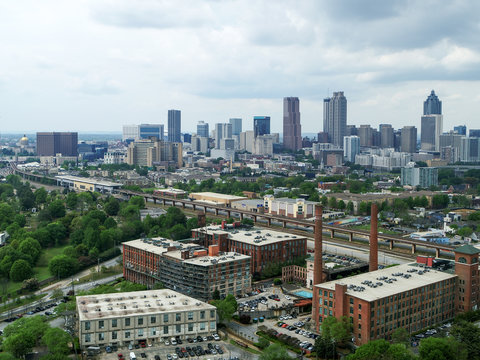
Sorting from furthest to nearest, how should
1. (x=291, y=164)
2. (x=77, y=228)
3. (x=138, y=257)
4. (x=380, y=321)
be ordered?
(x=291, y=164), (x=77, y=228), (x=138, y=257), (x=380, y=321)

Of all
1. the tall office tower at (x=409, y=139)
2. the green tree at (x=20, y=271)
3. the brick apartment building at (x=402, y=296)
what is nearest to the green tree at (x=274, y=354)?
the brick apartment building at (x=402, y=296)

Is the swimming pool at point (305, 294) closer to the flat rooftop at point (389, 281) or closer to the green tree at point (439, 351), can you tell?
the flat rooftop at point (389, 281)

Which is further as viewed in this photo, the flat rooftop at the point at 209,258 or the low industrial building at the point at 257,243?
the low industrial building at the point at 257,243

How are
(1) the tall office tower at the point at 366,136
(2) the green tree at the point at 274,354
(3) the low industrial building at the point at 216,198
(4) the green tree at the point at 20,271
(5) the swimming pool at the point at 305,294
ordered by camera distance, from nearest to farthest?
(2) the green tree at the point at 274,354 → (5) the swimming pool at the point at 305,294 → (4) the green tree at the point at 20,271 → (3) the low industrial building at the point at 216,198 → (1) the tall office tower at the point at 366,136

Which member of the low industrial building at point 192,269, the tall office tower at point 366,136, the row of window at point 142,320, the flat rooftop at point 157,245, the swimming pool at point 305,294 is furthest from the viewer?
the tall office tower at point 366,136

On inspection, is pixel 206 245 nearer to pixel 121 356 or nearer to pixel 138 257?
pixel 138 257

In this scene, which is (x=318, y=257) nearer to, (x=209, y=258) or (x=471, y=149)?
(x=209, y=258)

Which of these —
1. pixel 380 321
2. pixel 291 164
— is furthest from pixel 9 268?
pixel 291 164
